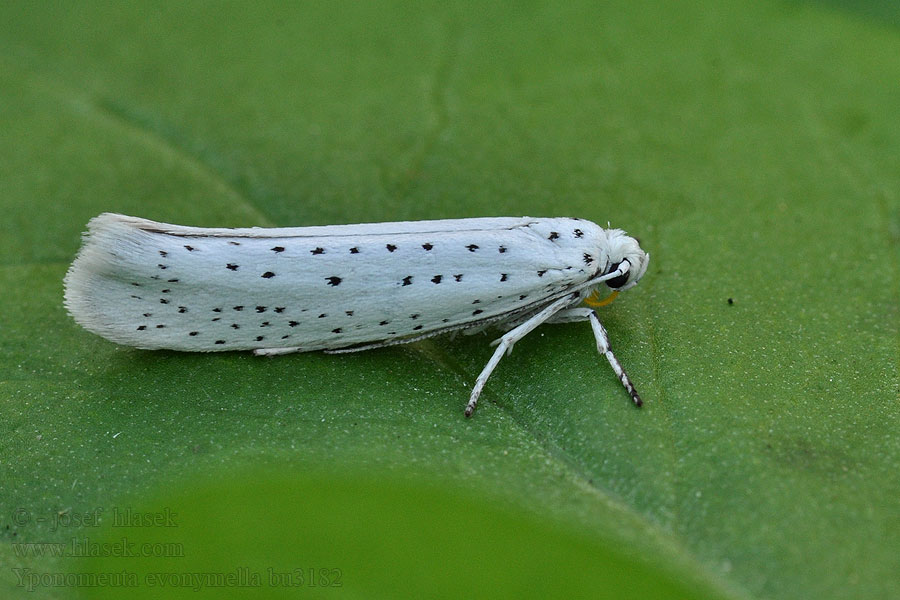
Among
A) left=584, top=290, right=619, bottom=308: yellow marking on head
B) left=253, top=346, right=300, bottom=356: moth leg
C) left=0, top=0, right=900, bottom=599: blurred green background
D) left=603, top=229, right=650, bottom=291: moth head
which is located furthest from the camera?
left=584, top=290, right=619, bottom=308: yellow marking on head

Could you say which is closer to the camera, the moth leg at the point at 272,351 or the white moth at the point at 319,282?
the white moth at the point at 319,282

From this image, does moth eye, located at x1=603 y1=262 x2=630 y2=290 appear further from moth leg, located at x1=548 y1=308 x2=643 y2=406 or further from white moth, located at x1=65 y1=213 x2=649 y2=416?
moth leg, located at x1=548 y1=308 x2=643 y2=406

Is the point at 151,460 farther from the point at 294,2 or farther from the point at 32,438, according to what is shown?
the point at 294,2

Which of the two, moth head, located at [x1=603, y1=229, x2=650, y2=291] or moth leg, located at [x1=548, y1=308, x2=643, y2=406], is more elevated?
moth head, located at [x1=603, y1=229, x2=650, y2=291]

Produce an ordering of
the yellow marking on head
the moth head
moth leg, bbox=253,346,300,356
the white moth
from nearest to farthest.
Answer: the white moth < moth leg, bbox=253,346,300,356 < the moth head < the yellow marking on head

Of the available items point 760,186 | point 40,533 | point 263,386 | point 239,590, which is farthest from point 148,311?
point 760,186

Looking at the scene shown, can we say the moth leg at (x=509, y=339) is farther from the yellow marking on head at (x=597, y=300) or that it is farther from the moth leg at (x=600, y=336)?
the yellow marking on head at (x=597, y=300)

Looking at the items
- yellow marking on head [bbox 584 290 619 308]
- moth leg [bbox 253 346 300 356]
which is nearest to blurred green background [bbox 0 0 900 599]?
moth leg [bbox 253 346 300 356]

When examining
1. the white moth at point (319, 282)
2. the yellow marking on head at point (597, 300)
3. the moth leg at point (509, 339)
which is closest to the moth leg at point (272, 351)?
the white moth at point (319, 282)
